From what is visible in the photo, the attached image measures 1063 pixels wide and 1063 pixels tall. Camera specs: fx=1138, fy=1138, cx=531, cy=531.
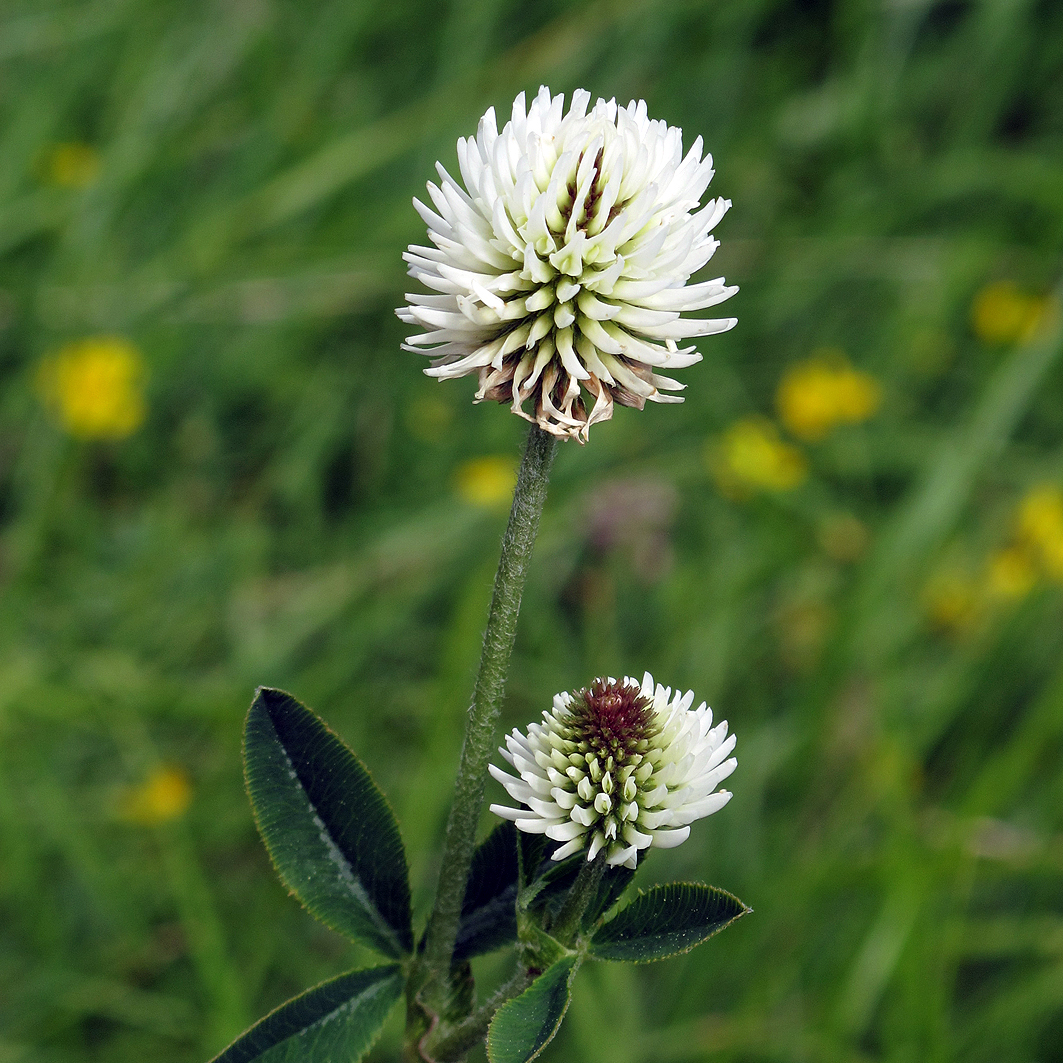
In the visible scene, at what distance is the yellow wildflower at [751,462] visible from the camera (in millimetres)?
3809

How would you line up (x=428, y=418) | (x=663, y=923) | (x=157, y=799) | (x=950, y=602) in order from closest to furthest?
1. (x=663, y=923)
2. (x=157, y=799)
3. (x=950, y=602)
4. (x=428, y=418)

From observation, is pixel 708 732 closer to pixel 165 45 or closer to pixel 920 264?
pixel 920 264

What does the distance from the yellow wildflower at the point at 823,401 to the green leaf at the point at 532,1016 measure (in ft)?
10.5

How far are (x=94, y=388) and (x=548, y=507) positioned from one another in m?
1.50

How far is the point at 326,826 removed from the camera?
3.92 feet

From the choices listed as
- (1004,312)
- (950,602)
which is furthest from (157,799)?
(1004,312)

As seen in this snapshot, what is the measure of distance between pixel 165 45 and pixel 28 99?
1.83 feet

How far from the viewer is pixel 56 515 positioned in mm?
3520

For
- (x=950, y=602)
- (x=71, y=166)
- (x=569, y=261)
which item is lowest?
(x=569, y=261)

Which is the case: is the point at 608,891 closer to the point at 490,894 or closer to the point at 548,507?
the point at 490,894

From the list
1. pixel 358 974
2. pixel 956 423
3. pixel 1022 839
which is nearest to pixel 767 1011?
pixel 1022 839

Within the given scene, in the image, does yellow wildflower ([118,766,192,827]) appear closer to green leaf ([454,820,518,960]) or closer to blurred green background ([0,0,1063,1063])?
blurred green background ([0,0,1063,1063])

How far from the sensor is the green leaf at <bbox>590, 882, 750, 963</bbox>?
3.33 ft

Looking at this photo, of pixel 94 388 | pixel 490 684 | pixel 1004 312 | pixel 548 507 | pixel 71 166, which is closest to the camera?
pixel 490 684
